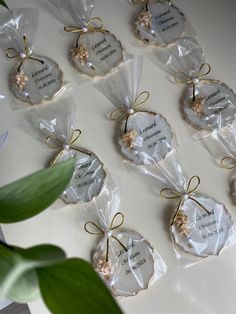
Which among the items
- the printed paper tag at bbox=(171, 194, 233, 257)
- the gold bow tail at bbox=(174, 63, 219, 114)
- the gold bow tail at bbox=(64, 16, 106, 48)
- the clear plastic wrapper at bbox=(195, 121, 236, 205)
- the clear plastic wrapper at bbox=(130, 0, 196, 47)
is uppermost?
the gold bow tail at bbox=(64, 16, 106, 48)

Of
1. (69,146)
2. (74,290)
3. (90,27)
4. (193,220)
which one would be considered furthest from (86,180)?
(74,290)

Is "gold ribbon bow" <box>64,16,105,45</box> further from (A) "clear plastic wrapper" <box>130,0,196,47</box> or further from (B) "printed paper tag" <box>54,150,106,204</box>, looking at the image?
(B) "printed paper tag" <box>54,150,106,204</box>

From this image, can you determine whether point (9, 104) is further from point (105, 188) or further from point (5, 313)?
point (5, 313)

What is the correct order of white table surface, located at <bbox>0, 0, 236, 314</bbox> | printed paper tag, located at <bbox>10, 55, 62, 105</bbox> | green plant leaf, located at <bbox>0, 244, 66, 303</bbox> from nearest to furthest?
green plant leaf, located at <bbox>0, 244, 66, 303</bbox>, white table surface, located at <bbox>0, 0, 236, 314</bbox>, printed paper tag, located at <bbox>10, 55, 62, 105</bbox>

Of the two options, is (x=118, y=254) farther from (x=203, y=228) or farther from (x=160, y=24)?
(x=160, y=24)

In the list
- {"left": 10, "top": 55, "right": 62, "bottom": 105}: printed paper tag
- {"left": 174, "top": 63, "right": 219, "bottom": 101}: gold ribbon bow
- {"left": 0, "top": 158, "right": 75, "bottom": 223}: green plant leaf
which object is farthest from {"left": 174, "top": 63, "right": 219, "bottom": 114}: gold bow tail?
{"left": 0, "top": 158, "right": 75, "bottom": 223}: green plant leaf

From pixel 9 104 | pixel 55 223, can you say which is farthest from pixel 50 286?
pixel 9 104

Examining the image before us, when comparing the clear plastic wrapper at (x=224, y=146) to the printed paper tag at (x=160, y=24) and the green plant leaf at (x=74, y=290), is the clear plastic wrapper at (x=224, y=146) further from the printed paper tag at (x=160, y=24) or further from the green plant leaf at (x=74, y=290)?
the green plant leaf at (x=74, y=290)
